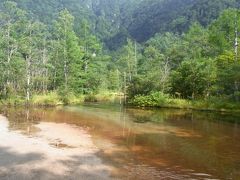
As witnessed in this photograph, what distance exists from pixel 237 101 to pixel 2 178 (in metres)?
28.9

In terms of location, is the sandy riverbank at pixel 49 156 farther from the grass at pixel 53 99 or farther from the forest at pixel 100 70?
the forest at pixel 100 70

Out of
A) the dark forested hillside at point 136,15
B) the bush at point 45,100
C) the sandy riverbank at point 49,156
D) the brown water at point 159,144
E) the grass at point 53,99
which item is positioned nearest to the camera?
Result: the sandy riverbank at point 49,156

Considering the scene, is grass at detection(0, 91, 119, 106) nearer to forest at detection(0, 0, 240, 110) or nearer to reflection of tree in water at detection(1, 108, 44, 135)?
forest at detection(0, 0, 240, 110)

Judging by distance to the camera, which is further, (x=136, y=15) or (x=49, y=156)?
(x=136, y=15)

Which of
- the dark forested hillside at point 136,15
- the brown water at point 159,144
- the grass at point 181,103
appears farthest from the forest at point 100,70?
the dark forested hillside at point 136,15

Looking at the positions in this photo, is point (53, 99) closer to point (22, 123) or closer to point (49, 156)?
Result: point (22, 123)

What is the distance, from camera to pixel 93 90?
54406 mm

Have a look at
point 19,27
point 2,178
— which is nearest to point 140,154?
point 2,178

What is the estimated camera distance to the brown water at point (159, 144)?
1306cm

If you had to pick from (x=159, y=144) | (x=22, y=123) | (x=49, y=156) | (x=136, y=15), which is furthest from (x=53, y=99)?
(x=136, y=15)

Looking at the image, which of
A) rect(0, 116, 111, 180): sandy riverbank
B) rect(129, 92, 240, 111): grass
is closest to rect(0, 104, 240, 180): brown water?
rect(0, 116, 111, 180): sandy riverbank

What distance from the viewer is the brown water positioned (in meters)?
13.1

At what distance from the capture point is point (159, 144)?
18.0m

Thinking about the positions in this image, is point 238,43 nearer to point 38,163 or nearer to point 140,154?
point 140,154
